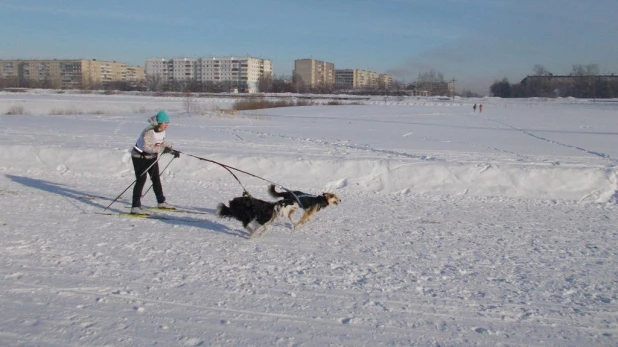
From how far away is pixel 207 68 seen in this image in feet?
558

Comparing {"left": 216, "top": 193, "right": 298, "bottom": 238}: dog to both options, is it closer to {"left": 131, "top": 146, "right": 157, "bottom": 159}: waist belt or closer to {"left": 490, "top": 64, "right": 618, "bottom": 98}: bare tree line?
{"left": 131, "top": 146, "right": 157, "bottom": 159}: waist belt

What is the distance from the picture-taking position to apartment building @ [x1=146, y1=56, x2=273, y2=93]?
165 metres

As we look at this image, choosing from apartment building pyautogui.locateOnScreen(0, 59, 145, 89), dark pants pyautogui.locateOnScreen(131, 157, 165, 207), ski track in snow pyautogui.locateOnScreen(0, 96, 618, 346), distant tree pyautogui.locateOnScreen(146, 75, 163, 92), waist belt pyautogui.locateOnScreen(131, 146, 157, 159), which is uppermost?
apartment building pyautogui.locateOnScreen(0, 59, 145, 89)

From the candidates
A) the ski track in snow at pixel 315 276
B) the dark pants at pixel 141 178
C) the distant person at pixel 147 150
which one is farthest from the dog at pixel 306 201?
the dark pants at pixel 141 178

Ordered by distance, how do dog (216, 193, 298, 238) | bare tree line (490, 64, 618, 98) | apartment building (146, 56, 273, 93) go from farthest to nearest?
apartment building (146, 56, 273, 93)
bare tree line (490, 64, 618, 98)
dog (216, 193, 298, 238)

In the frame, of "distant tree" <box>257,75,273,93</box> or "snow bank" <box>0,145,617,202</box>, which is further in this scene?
"distant tree" <box>257,75,273,93</box>

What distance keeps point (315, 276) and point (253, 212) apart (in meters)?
1.86

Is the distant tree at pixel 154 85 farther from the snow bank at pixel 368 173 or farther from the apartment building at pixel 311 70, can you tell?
the snow bank at pixel 368 173

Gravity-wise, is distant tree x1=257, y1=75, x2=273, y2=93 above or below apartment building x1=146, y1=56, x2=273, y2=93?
below

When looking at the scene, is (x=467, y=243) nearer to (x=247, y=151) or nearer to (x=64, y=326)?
(x=64, y=326)

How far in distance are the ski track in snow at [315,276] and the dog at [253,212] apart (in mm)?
235

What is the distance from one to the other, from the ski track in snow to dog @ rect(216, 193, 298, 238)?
0.77 ft

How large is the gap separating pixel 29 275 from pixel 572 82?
452 feet

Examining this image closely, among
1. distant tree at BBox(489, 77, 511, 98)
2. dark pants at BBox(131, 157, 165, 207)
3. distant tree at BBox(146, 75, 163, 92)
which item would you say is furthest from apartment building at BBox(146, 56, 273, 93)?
dark pants at BBox(131, 157, 165, 207)
